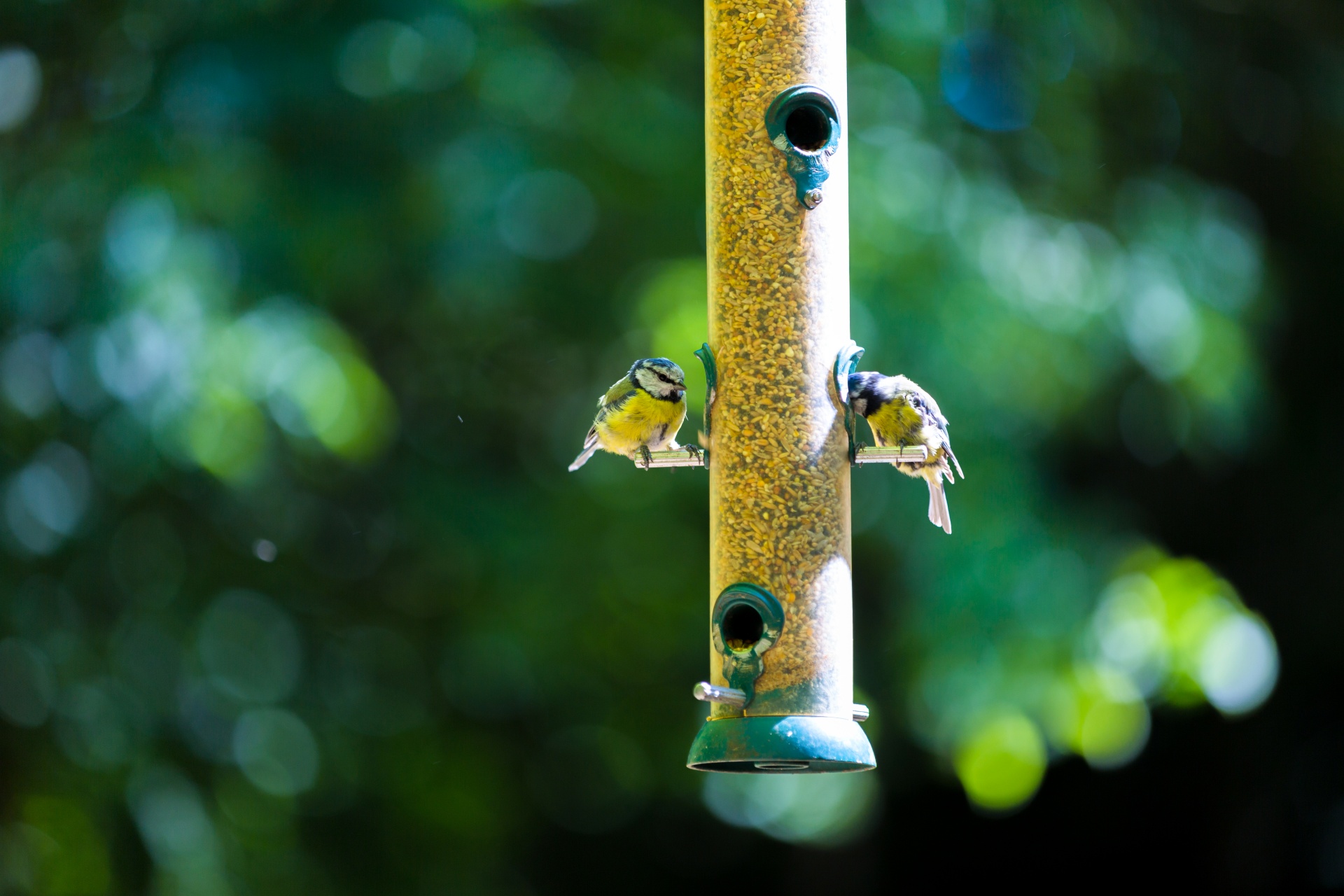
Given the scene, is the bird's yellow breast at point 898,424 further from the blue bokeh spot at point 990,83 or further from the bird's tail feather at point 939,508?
A: the blue bokeh spot at point 990,83

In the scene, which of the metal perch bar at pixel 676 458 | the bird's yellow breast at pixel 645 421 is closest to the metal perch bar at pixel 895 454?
the metal perch bar at pixel 676 458

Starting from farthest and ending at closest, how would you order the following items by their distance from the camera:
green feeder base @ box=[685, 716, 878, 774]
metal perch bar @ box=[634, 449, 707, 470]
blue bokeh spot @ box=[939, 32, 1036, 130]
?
blue bokeh spot @ box=[939, 32, 1036, 130], metal perch bar @ box=[634, 449, 707, 470], green feeder base @ box=[685, 716, 878, 774]

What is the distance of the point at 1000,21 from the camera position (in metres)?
7.12

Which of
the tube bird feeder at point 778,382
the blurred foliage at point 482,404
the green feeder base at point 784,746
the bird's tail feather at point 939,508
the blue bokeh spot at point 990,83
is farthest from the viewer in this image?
the blue bokeh spot at point 990,83

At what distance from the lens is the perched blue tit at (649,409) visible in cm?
423

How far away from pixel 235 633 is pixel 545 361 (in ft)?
6.20

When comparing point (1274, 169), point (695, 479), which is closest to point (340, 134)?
point (695, 479)

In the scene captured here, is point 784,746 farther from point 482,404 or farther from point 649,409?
point 482,404

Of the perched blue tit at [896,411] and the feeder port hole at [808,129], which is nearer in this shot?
the perched blue tit at [896,411]

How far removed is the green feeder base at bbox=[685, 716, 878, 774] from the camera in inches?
138

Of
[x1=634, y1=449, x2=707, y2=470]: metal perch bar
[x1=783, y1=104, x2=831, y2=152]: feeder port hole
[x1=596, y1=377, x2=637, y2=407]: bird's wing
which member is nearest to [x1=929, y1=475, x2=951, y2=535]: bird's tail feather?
[x1=634, y1=449, x2=707, y2=470]: metal perch bar

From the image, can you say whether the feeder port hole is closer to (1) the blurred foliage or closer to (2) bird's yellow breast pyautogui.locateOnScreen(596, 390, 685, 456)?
(2) bird's yellow breast pyautogui.locateOnScreen(596, 390, 685, 456)

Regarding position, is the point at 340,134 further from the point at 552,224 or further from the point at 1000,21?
the point at 1000,21

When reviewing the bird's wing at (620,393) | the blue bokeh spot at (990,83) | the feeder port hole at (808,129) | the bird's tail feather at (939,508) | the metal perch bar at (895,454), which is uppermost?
the blue bokeh spot at (990,83)
